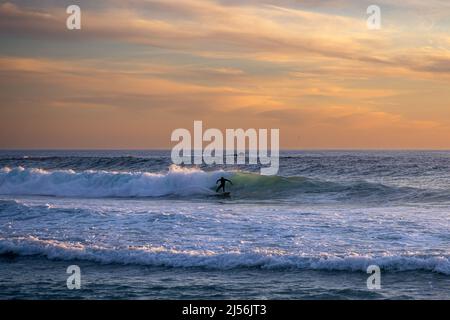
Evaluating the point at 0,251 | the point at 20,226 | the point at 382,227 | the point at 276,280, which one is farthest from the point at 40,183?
the point at 276,280

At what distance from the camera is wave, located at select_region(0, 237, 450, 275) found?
1001 cm

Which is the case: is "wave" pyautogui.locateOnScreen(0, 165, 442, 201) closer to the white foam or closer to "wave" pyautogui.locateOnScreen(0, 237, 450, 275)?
the white foam

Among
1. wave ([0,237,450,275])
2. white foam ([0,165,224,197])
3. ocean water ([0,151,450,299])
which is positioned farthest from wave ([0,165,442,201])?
wave ([0,237,450,275])

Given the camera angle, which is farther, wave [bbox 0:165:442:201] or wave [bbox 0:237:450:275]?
wave [bbox 0:165:442:201]

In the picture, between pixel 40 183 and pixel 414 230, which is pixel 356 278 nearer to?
pixel 414 230

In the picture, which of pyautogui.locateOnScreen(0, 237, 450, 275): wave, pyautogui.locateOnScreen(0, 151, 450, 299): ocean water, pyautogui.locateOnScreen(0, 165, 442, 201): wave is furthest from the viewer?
pyautogui.locateOnScreen(0, 165, 442, 201): wave

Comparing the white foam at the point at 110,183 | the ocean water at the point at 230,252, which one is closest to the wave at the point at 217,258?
the ocean water at the point at 230,252

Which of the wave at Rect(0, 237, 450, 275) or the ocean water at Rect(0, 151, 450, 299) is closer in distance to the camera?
the ocean water at Rect(0, 151, 450, 299)

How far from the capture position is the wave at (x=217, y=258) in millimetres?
10008

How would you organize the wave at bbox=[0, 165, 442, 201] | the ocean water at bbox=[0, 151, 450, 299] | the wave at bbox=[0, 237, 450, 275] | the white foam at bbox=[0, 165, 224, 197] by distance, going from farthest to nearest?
1. the white foam at bbox=[0, 165, 224, 197]
2. the wave at bbox=[0, 165, 442, 201]
3. the wave at bbox=[0, 237, 450, 275]
4. the ocean water at bbox=[0, 151, 450, 299]

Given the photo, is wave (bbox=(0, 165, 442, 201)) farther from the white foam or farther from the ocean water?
the ocean water

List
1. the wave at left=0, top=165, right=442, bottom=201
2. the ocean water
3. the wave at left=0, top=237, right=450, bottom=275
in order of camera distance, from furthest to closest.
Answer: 1. the wave at left=0, top=165, right=442, bottom=201
2. the wave at left=0, top=237, right=450, bottom=275
3. the ocean water

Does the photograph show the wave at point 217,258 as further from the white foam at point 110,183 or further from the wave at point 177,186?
the white foam at point 110,183
